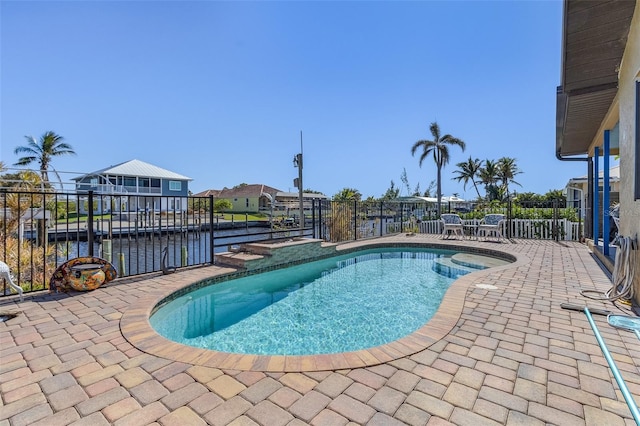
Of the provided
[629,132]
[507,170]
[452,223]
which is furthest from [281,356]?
[507,170]

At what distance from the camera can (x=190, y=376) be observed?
2064 mm

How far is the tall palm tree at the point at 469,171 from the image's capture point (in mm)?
31781

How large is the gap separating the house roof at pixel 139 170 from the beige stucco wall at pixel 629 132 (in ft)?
88.4

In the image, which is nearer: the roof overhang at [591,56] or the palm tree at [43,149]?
the roof overhang at [591,56]

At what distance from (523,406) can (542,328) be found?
151cm

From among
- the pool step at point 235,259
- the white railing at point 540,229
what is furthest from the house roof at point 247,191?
the pool step at point 235,259

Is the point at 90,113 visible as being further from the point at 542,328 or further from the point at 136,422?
the point at 542,328

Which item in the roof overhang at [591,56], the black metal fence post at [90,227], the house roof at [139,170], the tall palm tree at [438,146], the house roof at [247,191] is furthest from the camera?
the house roof at [247,191]

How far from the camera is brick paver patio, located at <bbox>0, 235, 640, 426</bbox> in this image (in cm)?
166

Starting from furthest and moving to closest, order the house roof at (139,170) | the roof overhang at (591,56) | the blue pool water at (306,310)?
the house roof at (139,170), the blue pool water at (306,310), the roof overhang at (591,56)

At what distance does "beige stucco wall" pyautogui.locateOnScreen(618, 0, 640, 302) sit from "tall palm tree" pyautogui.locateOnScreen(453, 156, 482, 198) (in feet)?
98.7

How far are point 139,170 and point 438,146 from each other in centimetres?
2391

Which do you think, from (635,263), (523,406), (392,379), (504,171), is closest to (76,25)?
(392,379)

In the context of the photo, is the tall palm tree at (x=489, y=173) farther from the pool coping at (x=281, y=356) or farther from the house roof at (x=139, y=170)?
the pool coping at (x=281, y=356)
